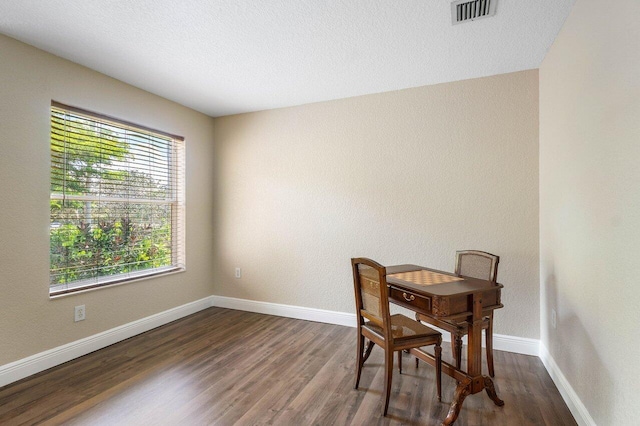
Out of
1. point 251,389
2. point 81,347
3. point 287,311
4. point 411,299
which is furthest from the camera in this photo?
point 287,311

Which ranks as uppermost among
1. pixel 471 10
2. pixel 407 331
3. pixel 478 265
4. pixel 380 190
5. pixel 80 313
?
pixel 471 10

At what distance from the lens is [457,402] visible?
181 cm

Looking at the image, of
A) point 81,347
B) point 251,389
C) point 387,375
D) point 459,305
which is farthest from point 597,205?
point 81,347

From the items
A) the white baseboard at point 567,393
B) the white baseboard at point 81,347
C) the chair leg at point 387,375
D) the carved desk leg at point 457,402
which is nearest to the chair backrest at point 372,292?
the chair leg at point 387,375

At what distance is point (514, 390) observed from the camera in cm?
215

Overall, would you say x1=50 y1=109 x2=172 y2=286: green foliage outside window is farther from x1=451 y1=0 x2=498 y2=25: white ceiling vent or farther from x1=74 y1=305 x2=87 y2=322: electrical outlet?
x1=451 y1=0 x2=498 y2=25: white ceiling vent

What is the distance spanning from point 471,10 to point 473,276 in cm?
185

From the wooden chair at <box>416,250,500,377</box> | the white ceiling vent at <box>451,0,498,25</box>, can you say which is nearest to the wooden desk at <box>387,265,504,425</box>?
the wooden chair at <box>416,250,500,377</box>

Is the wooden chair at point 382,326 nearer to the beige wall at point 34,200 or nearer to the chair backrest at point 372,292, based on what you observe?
the chair backrest at point 372,292

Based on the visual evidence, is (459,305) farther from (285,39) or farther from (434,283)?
(285,39)

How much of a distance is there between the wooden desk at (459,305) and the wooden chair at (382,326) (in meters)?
0.16

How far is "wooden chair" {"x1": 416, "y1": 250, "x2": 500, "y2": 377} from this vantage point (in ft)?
6.91

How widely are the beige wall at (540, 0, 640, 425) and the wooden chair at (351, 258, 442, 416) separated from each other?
2.59 feet

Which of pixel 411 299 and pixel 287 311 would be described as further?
pixel 287 311
